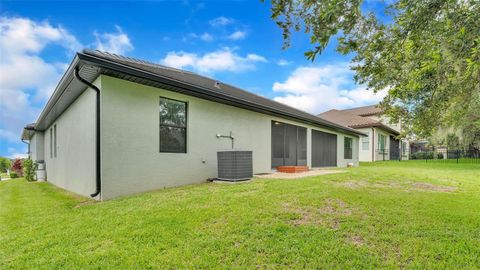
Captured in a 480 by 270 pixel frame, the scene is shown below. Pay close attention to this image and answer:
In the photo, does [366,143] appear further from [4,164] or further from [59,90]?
[4,164]

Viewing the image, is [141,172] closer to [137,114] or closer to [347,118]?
[137,114]

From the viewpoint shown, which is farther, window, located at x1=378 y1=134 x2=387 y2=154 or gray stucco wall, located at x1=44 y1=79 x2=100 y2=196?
window, located at x1=378 y1=134 x2=387 y2=154

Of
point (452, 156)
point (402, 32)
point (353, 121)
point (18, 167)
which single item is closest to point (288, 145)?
point (402, 32)

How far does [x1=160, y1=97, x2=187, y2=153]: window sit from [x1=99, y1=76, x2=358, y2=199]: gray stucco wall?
144 mm

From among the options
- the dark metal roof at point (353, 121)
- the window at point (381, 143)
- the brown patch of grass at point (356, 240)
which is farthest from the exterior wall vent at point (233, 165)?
the window at point (381, 143)

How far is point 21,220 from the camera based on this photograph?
4418mm

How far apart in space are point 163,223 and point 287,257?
1893mm

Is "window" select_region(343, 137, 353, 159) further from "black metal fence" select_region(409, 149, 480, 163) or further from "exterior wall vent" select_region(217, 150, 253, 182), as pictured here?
"exterior wall vent" select_region(217, 150, 253, 182)

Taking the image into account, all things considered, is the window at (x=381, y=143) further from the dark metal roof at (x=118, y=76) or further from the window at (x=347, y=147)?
the dark metal roof at (x=118, y=76)

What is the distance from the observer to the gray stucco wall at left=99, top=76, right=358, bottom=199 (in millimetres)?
5758

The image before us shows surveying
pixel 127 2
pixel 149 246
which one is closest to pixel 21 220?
pixel 149 246

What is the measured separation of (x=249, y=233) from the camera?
11.0 ft

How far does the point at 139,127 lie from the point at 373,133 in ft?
69.4

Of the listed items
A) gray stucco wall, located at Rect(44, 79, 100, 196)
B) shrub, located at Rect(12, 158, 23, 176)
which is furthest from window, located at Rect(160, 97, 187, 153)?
shrub, located at Rect(12, 158, 23, 176)
